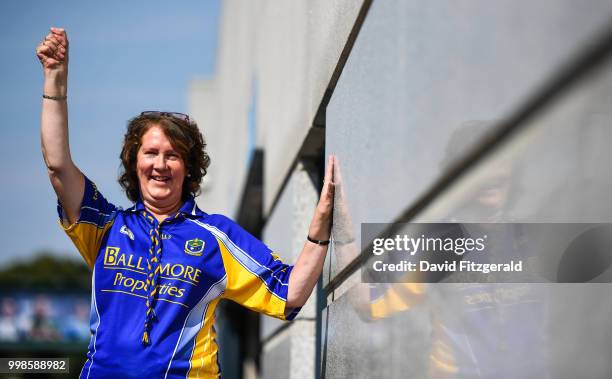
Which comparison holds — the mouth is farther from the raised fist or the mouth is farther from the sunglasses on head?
the raised fist

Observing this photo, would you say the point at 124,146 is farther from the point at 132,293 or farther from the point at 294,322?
the point at 294,322

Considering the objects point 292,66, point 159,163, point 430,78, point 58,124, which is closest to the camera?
point 430,78

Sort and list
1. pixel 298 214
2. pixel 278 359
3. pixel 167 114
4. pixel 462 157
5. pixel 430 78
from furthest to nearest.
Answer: pixel 278 359
pixel 298 214
pixel 167 114
pixel 430 78
pixel 462 157

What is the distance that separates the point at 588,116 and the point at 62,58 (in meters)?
2.28

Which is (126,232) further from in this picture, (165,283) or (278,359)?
(278,359)

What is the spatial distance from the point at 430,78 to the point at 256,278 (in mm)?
1485

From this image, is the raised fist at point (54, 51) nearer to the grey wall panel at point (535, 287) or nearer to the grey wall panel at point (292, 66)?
the grey wall panel at point (292, 66)

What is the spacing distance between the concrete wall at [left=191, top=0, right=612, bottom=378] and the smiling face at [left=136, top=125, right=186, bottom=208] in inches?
23.3

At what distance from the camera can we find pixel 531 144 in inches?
49.2

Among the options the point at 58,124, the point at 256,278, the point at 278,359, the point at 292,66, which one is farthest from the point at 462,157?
the point at 278,359

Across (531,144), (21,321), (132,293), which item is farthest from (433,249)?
(21,321)

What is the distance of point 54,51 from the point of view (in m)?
2.98

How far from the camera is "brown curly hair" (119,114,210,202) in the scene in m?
3.26

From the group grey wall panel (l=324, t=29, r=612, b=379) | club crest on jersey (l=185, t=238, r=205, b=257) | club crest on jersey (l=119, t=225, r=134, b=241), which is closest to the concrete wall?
grey wall panel (l=324, t=29, r=612, b=379)
